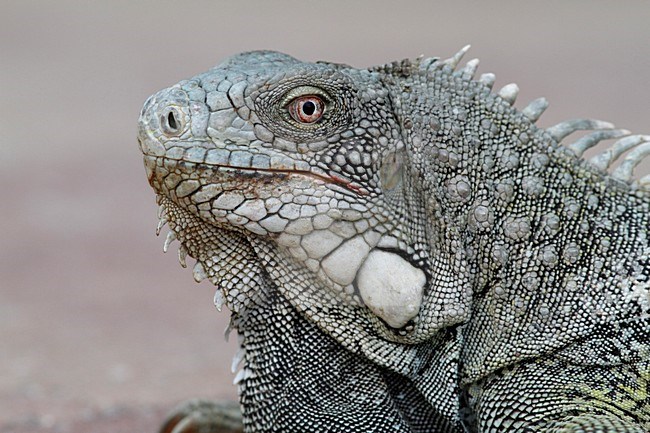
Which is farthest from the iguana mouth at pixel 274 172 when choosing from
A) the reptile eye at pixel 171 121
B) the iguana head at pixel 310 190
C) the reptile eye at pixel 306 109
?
the reptile eye at pixel 306 109

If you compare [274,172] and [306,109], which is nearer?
[274,172]

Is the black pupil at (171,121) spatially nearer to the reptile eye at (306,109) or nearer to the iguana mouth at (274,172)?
the iguana mouth at (274,172)

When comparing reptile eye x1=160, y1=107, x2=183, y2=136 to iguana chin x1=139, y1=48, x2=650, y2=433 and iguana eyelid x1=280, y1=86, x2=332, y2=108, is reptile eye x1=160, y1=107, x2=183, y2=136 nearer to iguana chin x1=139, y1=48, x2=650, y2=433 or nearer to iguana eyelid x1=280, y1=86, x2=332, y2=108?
iguana chin x1=139, y1=48, x2=650, y2=433

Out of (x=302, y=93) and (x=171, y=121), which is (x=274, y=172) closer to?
(x=302, y=93)

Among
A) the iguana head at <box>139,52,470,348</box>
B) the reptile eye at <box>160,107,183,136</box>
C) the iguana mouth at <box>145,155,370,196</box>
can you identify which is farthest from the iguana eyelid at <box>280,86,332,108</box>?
the reptile eye at <box>160,107,183,136</box>

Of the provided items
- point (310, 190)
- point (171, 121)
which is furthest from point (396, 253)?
point (171, 121)

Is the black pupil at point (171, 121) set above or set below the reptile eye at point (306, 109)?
below

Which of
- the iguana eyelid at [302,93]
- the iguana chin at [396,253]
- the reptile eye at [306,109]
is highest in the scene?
the iguana eyelid at [302,93]

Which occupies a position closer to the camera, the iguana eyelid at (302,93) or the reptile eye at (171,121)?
the reptile eye at (171,121)
